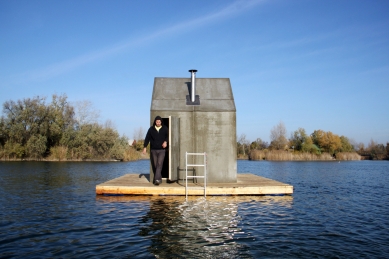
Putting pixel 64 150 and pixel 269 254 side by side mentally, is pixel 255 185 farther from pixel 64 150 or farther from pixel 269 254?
pixel 64 150

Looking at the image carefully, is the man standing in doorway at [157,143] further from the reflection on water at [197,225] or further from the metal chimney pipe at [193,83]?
the metal chimney pipe at [193,83]

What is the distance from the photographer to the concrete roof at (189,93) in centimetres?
1152

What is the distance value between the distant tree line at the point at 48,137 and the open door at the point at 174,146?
38287 millimetres

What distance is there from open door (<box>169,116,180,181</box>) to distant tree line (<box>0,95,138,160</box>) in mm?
38287

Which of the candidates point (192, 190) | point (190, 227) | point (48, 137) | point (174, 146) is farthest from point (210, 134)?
point (48, 137)

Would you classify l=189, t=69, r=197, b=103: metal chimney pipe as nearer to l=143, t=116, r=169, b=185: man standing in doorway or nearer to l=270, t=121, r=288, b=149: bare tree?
l=143, t=116, r=169, b=185: man standing in doorway

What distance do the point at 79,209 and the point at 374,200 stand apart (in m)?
10.1

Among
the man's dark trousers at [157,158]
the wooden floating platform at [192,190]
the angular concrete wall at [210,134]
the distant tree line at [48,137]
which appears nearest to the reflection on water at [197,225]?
the wooden floating platform at [192,190]

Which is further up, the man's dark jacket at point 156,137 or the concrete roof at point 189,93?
the concrete roof at point 189,93

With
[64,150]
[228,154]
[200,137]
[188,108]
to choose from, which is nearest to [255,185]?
[228,154]

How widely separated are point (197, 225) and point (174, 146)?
4.40m

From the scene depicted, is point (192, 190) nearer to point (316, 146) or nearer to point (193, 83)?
point (193, 83)

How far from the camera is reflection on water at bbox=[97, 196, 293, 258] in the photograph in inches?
212

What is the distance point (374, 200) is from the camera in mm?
11844
